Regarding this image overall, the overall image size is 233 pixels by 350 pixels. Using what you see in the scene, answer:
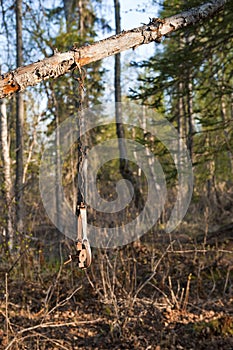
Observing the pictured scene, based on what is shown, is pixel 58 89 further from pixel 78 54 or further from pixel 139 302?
pixel 78 54

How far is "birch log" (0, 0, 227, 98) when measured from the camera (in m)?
2.21

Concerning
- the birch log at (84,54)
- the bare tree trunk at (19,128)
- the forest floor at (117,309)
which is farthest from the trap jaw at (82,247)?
the bare tree trunk at (19,128)

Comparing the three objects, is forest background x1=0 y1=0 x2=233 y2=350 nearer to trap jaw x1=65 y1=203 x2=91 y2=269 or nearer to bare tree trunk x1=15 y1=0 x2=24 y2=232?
bare tree trunk x1=15 y1=0 x2=24 y2=232

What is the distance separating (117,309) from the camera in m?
4.88

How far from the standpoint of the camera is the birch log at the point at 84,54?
221cm

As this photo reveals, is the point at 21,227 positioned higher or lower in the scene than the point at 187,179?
lower

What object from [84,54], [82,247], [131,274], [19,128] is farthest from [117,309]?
[19,128]

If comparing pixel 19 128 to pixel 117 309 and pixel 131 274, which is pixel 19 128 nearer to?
pixel 131 274

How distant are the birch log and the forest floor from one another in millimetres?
2436

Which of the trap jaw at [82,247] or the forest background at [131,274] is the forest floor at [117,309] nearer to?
the forest background at [131,274]

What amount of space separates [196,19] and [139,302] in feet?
12.6

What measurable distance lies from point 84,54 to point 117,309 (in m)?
3.44

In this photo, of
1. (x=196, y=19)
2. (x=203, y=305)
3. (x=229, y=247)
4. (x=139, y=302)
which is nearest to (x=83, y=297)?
(x=139, y=302)

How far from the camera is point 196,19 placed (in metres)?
3.65
